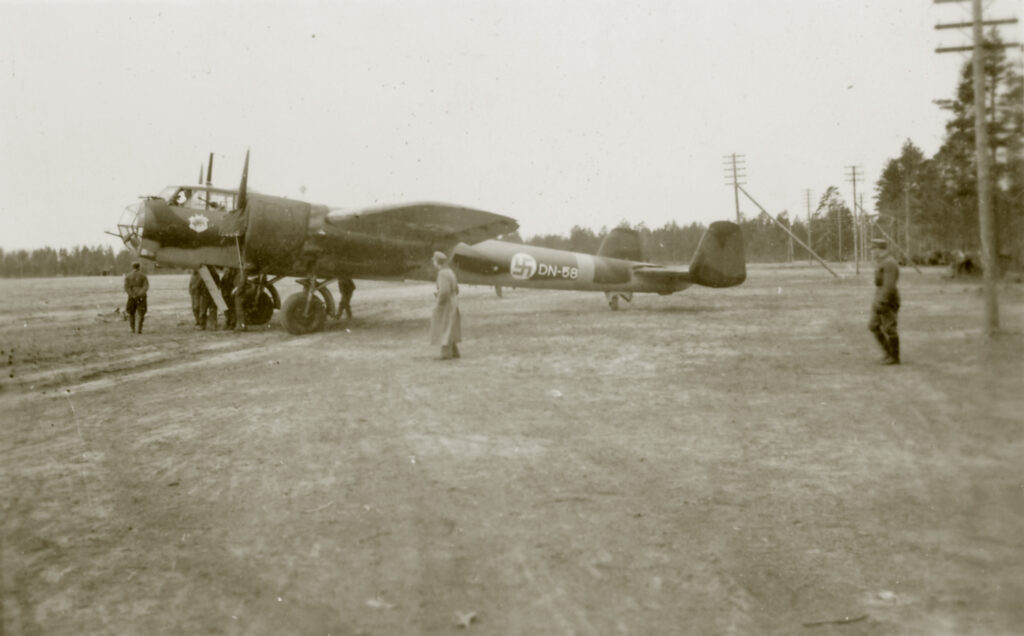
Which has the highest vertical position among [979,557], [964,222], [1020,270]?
[964,222]

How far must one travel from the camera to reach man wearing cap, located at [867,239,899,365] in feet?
30.6

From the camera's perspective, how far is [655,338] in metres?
13.2

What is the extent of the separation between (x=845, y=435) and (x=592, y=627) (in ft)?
12.3

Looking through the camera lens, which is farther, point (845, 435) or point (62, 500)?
point (845, 435)

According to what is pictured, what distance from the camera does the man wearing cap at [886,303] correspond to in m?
9.32

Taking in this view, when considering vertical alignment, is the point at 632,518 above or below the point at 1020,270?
below

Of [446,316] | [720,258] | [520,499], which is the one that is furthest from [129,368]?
[720,258]

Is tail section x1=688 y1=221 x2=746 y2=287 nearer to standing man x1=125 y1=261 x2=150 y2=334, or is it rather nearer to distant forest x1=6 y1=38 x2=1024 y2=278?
distant forest x1=6 y1=38 x2=1024 y2=278

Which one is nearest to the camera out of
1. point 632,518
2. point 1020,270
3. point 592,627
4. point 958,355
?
point 592,627

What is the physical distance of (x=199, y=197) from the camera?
14672 millimetres

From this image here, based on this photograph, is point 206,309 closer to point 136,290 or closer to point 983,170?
point 136,290

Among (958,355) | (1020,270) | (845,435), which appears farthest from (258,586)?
(1020,270)

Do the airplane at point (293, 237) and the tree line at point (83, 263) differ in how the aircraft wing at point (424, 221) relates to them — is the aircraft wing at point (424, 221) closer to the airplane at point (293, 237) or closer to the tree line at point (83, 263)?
the airplane at point (293, 237)

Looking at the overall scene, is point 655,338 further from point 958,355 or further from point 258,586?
point 258,586
